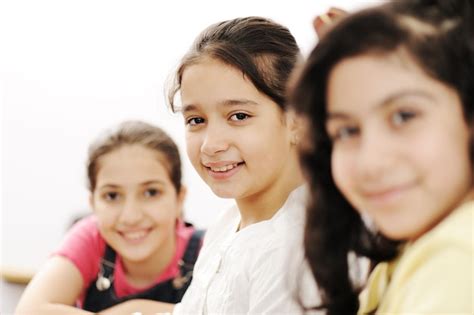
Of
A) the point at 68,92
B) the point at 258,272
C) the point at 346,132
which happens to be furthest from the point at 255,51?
the point at 68,92

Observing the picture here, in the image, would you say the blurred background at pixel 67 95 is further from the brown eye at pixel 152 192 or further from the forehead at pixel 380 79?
the forehead at pixel 380 79

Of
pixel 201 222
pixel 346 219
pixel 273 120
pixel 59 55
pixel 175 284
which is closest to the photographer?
pixel 346 219

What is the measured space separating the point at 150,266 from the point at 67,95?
3.13ft

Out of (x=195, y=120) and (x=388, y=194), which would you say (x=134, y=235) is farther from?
(x=388, y=194)

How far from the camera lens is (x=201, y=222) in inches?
84.0

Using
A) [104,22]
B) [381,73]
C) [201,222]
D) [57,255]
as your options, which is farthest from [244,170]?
[104,22]

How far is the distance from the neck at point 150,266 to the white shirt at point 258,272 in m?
0.42

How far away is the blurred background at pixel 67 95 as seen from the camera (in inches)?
83.9

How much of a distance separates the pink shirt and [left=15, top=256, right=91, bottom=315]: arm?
20 millimetres

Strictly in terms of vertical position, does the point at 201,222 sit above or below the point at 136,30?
below

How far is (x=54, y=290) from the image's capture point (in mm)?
1420

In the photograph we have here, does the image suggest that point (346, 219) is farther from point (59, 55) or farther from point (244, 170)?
point (59, 55)

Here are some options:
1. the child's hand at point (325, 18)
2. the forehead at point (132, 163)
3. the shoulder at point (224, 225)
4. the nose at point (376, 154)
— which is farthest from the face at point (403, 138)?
the forehead at point (132, 163)

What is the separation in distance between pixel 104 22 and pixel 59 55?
201 millimetres
